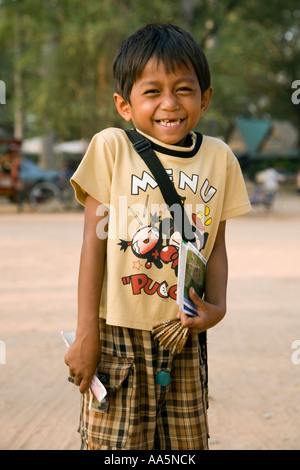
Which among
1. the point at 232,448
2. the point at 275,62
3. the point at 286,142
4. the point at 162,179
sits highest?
the point at 275,62

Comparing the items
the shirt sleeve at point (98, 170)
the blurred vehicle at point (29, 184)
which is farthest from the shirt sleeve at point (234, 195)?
the blurred vehicle at point (29, 184)

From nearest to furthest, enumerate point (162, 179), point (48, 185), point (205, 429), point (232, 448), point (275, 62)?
1. point (162, 179)
2. point (205, 429)
3. point (232, 448)
4. point (48, 185)
5. point (275, 62)

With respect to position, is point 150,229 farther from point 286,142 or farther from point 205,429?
point 286,142

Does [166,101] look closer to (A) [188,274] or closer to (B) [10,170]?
(A) [188,274]

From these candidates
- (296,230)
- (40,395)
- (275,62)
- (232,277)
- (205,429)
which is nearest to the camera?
(205,429)

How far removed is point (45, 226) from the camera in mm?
13688

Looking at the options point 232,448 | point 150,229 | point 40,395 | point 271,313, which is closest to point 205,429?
point 150,229

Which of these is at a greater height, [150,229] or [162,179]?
[162,179]

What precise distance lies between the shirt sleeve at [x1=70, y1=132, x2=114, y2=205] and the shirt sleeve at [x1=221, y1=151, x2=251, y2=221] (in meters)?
0.39

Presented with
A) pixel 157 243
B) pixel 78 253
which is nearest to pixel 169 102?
pixel 157 243

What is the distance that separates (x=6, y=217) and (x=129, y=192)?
46.8 ft

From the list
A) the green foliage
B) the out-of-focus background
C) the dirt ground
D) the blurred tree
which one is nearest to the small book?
the out-of-focus background

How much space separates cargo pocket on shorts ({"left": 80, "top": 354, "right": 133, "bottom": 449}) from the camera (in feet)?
6.09

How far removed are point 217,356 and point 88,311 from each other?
2.70 metres
